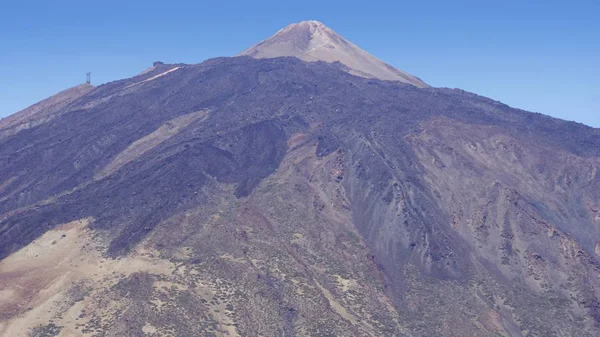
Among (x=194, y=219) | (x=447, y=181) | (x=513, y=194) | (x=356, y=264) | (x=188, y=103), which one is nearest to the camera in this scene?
(x=356, y=264)

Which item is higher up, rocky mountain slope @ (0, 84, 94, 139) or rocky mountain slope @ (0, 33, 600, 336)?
rocky mountain slope @ (0, 84, 94, 139)

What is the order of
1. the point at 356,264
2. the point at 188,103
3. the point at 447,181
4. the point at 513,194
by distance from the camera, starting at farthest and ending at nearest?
the point at 188,103 < the point at 447,181 < the point at 513,194 < the point at 356,264

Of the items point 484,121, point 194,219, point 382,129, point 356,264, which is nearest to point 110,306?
point 194,219

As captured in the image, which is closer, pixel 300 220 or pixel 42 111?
pixel 300 220

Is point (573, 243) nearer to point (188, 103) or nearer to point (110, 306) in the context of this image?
point (110, 306)

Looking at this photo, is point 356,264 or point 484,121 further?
point 484,121

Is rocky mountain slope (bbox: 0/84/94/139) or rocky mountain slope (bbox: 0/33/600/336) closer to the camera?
rocky mountain slope (bbox: 0/33/600/336)

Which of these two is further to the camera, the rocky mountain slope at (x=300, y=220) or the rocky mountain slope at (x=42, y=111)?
the rocky mountain slope at (x=42, y=111)

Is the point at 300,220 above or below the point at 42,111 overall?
below
